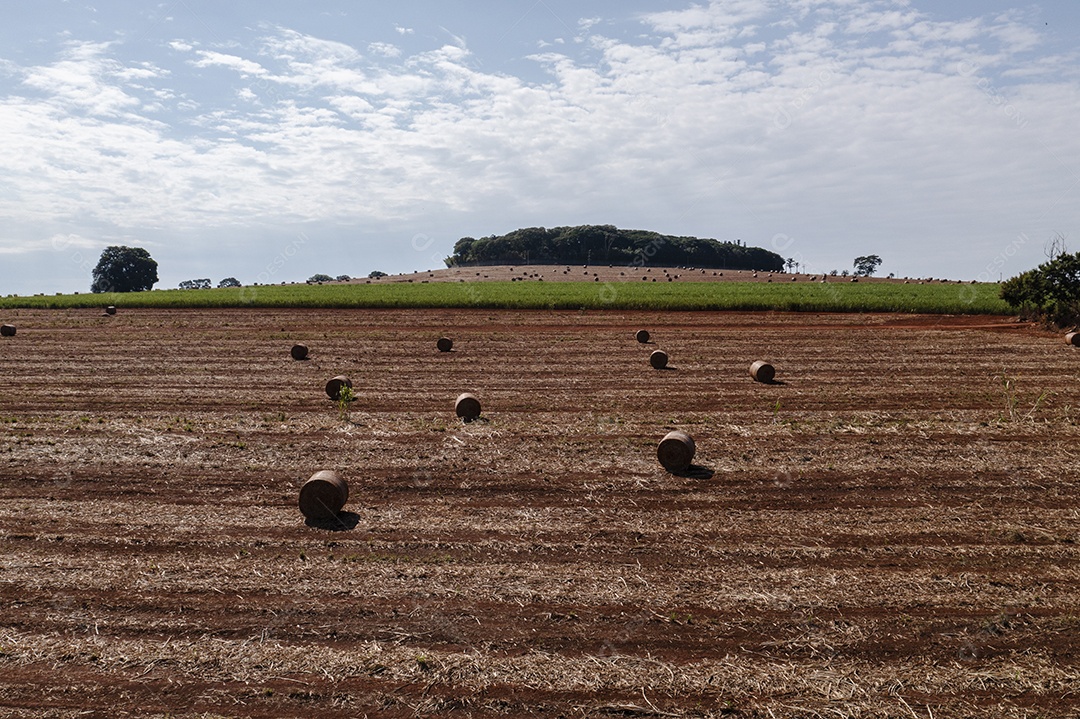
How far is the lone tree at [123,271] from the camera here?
343 ft

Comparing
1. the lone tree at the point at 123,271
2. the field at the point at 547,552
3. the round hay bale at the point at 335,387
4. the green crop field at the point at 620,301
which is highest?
the lone tree at the point at 123,271

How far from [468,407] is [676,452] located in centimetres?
548

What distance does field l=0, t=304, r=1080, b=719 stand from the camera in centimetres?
652

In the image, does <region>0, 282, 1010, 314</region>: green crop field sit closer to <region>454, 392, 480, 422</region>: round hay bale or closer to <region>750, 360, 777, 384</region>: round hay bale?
<region>750, 360, 777, 384</region>: round hay bale

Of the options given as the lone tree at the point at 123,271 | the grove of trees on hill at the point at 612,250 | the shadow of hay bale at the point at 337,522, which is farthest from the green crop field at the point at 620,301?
the grove of trees on hill at the point at 612,250

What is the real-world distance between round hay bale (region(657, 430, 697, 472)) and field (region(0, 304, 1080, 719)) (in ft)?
1.58

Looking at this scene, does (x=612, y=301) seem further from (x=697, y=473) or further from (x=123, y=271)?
(x=123, y=271)

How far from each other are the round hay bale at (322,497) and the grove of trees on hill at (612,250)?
109 meters

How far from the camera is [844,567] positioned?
8.70 m

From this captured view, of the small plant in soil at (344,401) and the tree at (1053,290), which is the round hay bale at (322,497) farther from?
the tree at (1053,290)

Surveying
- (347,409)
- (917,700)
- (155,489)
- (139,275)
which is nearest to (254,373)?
(347,409)

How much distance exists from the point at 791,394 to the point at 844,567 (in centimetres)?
1010

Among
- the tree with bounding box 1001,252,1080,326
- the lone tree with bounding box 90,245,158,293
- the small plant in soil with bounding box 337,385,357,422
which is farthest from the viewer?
the lone tree with bounding box 90,245,158,293

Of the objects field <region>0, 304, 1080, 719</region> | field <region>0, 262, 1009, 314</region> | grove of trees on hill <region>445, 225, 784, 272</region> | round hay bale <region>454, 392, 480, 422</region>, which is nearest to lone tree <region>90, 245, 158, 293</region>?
grove of trees on hill <region>445, 225, 784, 272</region>
